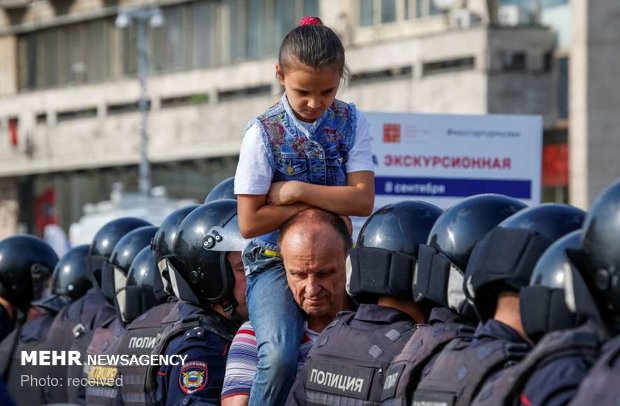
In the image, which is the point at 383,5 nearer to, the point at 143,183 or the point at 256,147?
the point at 143,183

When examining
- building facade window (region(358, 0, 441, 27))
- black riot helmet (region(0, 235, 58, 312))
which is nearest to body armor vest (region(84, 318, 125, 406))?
black riot helmet (region(0, 235, 58, 312))

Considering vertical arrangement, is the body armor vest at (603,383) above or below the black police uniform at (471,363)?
above

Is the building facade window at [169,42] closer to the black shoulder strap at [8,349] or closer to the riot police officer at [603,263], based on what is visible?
the black shoulder strap at [8,349]

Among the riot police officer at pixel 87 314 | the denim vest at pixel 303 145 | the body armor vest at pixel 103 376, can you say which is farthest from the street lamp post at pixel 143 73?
the denim vest at pixel 303 145

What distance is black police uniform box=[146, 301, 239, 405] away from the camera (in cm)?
690

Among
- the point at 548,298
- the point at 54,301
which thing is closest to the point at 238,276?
the point at 548,298

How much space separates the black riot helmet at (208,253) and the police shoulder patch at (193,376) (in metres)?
0.40

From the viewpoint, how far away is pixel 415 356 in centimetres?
545

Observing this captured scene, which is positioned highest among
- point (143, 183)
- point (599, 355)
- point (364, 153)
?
point (364, 153)

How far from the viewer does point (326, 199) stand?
620 centimetres

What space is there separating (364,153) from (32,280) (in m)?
5.23

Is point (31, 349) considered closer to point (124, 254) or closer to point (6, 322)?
point (6, 322)

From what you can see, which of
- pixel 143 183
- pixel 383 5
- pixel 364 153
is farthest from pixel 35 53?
pixel 364 153

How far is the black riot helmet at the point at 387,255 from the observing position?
611cm
